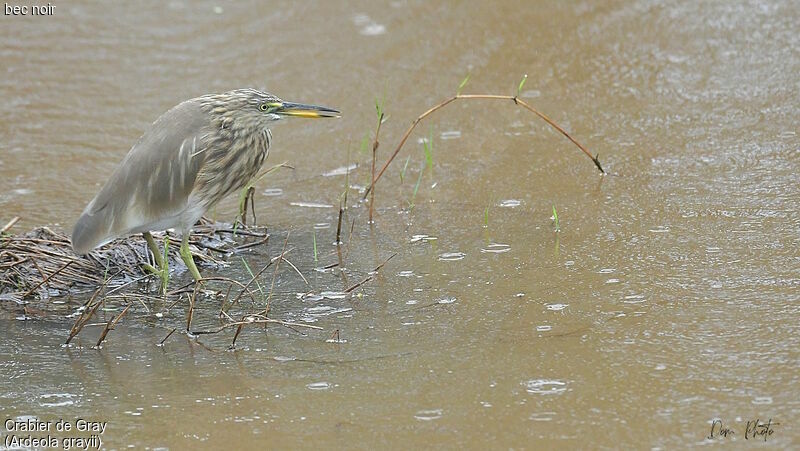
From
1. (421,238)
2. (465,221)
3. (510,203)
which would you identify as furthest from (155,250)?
(510,203)

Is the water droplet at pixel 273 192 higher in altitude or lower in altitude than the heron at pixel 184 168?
lower

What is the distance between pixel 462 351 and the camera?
3.83 meters

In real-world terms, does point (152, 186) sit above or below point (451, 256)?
above

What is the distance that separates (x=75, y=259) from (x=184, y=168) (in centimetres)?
70

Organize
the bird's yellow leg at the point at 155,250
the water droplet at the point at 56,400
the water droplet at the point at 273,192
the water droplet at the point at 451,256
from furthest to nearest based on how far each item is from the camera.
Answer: the water droplet at the point at 273,192 → the bird's yellow leg at the point at 155,250 → the water droplet at the point at 451,256 → the water droplet at the point at 56,400

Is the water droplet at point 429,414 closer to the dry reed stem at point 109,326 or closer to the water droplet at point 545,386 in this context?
the water droplet at point 545,386

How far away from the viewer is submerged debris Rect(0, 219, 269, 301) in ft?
15.5

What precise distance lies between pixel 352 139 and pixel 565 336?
116 inches

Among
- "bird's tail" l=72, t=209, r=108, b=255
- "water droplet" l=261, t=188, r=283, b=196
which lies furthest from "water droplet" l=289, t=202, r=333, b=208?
"bird's tail" l=72, t=209, r=108, b=255

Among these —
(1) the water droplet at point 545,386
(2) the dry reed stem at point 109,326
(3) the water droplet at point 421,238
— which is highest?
(3) the water droplet at point 421,238

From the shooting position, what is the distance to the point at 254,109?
4871mm

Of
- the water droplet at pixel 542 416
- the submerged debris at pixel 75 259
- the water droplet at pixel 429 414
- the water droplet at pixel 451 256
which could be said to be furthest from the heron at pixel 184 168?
the water droplet at pixel 542 416

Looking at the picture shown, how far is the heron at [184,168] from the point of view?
15.3 feet

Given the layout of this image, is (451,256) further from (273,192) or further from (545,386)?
(273,192)
